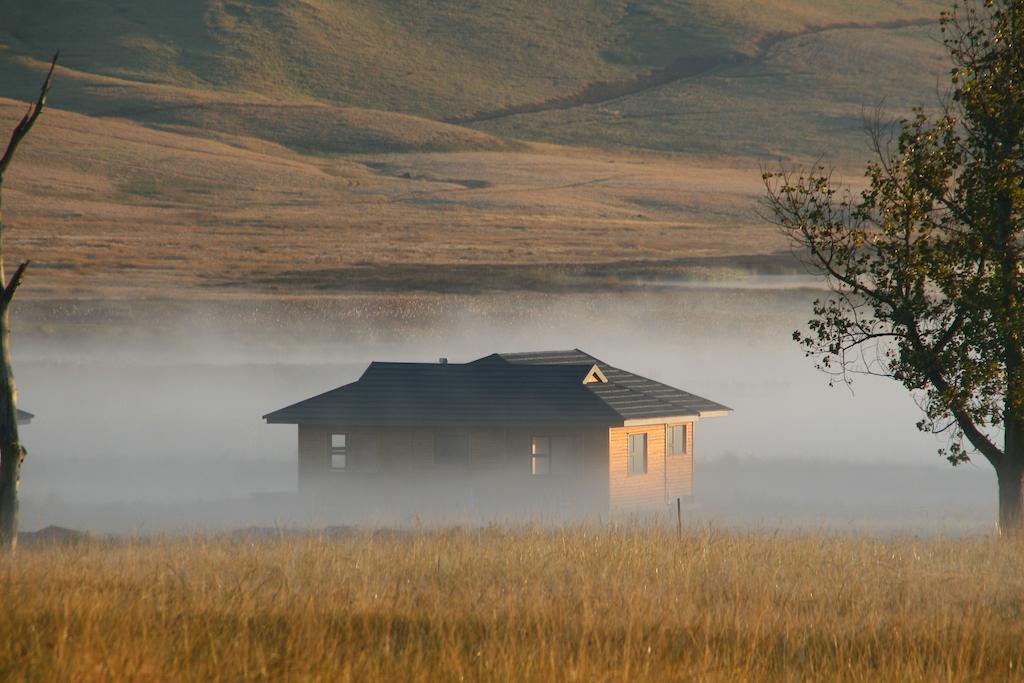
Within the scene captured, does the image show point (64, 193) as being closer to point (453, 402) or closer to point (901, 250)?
point (453, 402)

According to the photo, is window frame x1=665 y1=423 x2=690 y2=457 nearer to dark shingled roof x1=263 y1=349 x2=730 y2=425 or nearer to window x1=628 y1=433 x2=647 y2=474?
dark shingled roof x1=263 y1=349 x2=730 y2=425

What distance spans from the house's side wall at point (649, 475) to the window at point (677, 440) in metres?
0.17

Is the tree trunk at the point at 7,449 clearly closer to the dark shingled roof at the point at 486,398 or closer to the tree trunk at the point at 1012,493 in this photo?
the tree trunk at the point at 1012,493

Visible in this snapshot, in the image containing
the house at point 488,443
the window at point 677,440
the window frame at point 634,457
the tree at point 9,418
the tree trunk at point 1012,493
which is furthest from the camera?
the window at point 677,440

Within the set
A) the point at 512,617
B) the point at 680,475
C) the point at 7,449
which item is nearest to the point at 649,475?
the point at 680,475

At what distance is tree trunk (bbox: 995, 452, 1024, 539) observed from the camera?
79.8ft

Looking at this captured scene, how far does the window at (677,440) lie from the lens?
46469mm

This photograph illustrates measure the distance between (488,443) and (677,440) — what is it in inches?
270

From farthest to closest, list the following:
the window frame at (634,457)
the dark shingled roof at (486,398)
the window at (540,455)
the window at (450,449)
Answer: the window frame at (634,457)
the window at (450,449)
the window at (540,455)
the dark shingled roof at (486,398)

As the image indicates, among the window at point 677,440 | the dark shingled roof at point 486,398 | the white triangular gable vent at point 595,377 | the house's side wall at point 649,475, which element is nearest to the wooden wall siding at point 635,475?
the house's side wall at point 649,475

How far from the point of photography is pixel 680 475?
153 feet

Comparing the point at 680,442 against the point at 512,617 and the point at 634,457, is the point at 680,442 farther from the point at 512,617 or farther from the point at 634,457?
the point at 512,617

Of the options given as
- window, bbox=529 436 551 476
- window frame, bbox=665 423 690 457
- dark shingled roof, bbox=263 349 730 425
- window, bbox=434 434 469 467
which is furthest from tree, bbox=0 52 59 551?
window frame, bbox=665 423 690 457

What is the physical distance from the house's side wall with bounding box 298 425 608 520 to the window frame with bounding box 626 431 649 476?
1.47 meters
